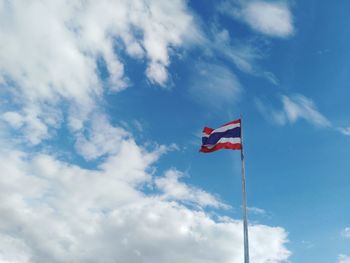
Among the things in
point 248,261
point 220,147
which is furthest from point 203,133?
point 248,261

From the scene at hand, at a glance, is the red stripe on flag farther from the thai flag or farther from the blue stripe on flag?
the blue stripe on flag

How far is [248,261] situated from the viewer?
41.8m

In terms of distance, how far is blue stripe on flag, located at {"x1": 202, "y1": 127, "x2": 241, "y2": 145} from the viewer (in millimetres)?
48575

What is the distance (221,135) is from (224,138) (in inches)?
19.9

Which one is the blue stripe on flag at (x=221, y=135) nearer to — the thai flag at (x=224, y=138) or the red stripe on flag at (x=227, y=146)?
the thai flag at (x=224, y=138)

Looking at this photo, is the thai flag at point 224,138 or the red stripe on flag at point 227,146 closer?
the red stripe on flag at point 227,146

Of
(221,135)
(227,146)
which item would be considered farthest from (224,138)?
(227,146)

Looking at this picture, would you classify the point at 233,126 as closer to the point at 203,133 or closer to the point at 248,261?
the point at 203,133

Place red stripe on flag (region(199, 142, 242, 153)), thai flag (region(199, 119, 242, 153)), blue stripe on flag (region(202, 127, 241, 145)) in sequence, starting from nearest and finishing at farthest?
1. red stripe on flag (region(199, 142, 242, 153))
2. thai flag (region(199, 119, 242, 153))
3. blue stripe on flag (region(202, 127, 241, 145))

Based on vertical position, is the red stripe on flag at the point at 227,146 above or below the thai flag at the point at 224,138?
below

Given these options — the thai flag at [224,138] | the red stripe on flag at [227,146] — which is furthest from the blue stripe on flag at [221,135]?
the red stripe on flag at [227,146]

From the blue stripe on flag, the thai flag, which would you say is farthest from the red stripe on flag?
the blue stripe on flag

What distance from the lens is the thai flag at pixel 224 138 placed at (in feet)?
159

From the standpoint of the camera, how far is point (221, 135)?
49094 mm
